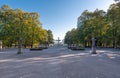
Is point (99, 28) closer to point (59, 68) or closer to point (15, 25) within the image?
point (15, 25)

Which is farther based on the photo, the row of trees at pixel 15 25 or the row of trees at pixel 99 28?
the row of trees at pixel 99 28

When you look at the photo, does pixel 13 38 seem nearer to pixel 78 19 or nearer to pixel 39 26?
pixel 39 26

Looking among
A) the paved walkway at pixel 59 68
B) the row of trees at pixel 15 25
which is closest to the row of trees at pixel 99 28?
the row of trees at pixel 15 25

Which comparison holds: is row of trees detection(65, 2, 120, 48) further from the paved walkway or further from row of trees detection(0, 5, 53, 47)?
the paved walkway

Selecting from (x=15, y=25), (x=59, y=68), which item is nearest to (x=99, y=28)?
(x=15, y=25)

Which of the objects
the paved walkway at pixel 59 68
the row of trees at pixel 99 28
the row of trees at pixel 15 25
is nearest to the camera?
the paved walkway at pixel 59 68

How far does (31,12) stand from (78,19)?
1675 cm

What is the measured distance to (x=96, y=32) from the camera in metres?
54.5

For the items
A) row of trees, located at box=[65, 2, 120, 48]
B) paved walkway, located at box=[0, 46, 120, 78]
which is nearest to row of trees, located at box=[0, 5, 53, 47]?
row of trees, located at box=[65, 2, 120, 48]

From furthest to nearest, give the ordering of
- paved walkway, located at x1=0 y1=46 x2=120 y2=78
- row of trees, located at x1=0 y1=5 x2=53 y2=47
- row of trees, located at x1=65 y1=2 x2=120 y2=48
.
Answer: row of trees, located at x1=65 y1=2 x2=120 y2=48
row of trees, located at x1=0 y1=5 x2=53 y2=47
paved walkway, located at x1=0 y1=46 x2=120 y2=78

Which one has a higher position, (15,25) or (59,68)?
(15,25)

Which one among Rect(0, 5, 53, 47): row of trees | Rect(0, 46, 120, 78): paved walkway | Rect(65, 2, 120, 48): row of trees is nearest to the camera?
Rect(0, 46, 120, 78): paved walkway

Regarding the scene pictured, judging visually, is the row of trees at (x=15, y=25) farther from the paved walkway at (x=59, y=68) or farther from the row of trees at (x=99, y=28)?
the paved walkway at (x=59, y=68)

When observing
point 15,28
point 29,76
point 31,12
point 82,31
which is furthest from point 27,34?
point 29,76
